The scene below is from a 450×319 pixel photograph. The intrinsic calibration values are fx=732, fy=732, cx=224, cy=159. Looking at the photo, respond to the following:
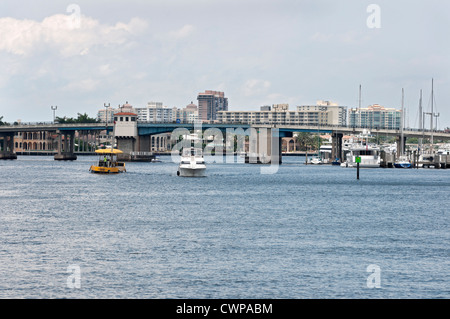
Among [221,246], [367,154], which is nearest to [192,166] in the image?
[367,154]

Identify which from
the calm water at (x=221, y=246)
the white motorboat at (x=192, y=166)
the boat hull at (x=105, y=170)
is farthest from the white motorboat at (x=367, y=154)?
the calm water at (x=221, y=246)

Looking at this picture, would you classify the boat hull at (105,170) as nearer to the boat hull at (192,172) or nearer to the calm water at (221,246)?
the boat hull at (192,172)

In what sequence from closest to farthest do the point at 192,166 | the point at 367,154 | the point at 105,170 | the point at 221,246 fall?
the point at 221,246
the point at 192,166
the point at 105,170
the point at 367,154

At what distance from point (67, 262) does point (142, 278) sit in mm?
6292

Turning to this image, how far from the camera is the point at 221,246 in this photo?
1909 inches

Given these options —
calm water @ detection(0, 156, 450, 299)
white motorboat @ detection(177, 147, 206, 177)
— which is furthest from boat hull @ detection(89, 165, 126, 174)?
calm water @ detection(0, 156, 450, 299)

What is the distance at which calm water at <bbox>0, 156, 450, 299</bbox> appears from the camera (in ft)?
119

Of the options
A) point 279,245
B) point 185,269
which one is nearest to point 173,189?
point 279,245

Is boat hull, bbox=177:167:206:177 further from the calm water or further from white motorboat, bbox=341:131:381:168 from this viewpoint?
white motorboat, bbox=341:131:381:168

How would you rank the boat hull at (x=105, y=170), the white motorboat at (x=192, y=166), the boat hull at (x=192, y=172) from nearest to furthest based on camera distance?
1. the white motorboat at (x=192, y=166)
2. the boat hull at (x=192, y=172)
3. the boat hull at (x=105, y=170)

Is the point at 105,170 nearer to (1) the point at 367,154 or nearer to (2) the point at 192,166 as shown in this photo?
(2) the point at 192,166

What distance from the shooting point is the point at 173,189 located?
10425cm

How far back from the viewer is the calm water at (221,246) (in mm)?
36188

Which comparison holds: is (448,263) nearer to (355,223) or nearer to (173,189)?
(355,223)
